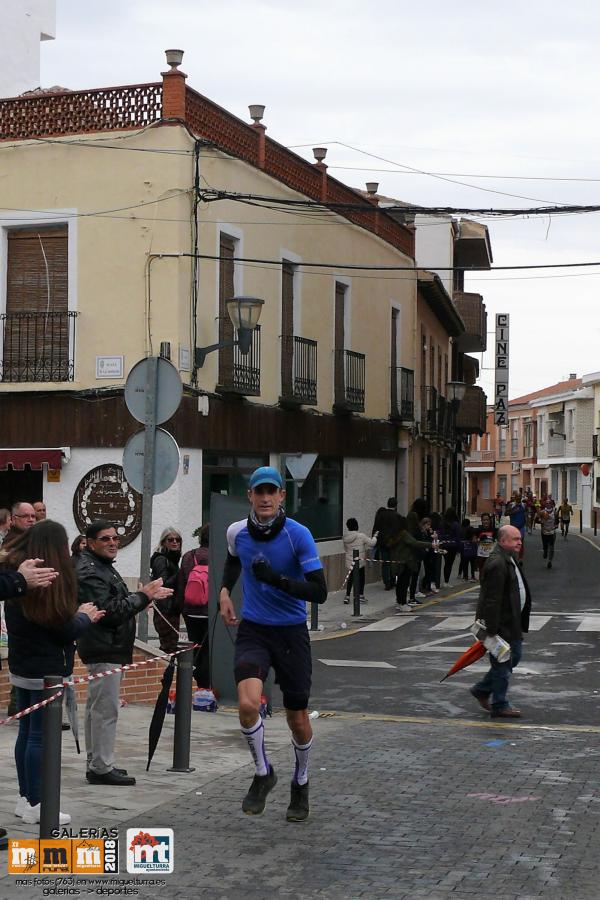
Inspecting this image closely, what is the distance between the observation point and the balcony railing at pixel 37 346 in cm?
1955

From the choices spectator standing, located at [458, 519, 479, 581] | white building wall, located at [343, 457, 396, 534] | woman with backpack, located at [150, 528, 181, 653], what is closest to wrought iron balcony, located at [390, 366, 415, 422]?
white building wall, located at [343, 457, 396, 534]

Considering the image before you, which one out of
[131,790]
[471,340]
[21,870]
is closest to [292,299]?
[131,790]

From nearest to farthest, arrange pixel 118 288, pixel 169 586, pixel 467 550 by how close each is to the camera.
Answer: pixel 169 586 < pixel 118 288 < pixel 467 550

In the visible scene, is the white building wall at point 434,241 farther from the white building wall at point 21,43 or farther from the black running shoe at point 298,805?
the black running shoe at point 298,805

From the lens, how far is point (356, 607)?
20359 mm

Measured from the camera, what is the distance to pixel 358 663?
14719 mm

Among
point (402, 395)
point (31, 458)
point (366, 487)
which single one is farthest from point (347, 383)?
point (31, 458)

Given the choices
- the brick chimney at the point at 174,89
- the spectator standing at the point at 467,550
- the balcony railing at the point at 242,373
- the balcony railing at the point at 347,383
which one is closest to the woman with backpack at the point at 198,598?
the balcony railing at the point at 242,373

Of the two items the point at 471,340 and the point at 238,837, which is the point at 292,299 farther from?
the point at 471,340

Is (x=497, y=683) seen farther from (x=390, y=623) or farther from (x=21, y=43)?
(x=21, y=43)

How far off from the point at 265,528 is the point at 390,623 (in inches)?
497

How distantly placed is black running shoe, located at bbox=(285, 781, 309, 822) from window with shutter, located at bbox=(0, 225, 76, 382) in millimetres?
13217

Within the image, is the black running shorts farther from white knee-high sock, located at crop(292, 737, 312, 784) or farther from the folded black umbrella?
the folded black umbrella

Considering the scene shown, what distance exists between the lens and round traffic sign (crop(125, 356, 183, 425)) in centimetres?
1177
